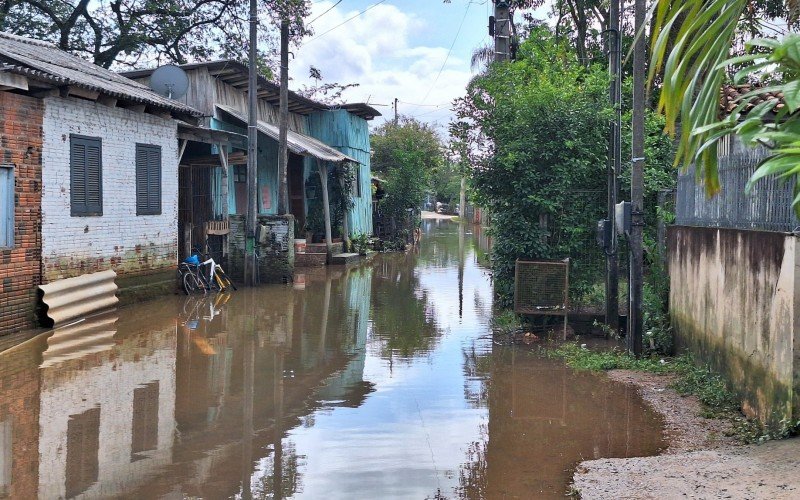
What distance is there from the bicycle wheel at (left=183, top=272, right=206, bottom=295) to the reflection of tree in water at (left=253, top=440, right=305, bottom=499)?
11384 mm

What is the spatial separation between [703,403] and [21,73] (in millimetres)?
10237

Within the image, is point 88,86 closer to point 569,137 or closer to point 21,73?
point 21,73

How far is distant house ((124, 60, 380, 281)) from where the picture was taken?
63.3 ft

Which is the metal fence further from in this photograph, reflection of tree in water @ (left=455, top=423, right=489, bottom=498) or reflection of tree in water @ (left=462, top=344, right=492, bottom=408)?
reflection of tree in water @ (left=462, top=344, right=492, bottom=408)

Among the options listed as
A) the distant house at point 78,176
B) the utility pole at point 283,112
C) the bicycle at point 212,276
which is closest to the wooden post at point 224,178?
the bicycle at point 212,276

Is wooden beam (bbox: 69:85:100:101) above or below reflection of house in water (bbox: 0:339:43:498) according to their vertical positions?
above

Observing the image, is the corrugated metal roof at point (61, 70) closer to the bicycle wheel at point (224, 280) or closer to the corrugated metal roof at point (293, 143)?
the bicycle wheel at point (224, 280)

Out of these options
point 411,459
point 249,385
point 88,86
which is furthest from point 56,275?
point 411,459

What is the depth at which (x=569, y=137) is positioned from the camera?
1208 centimetres

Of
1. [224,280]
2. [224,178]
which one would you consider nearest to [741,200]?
[224,280]

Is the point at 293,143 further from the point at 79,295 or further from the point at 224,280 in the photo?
the point at 79,295

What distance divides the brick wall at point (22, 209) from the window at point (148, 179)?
316cm

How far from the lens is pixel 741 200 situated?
7750 millimetres

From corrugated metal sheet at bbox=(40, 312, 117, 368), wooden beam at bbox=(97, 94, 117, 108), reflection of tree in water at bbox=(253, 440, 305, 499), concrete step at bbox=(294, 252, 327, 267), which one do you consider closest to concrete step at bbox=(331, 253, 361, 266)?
concrete step at bbox=(294, 252, 327, 267)
